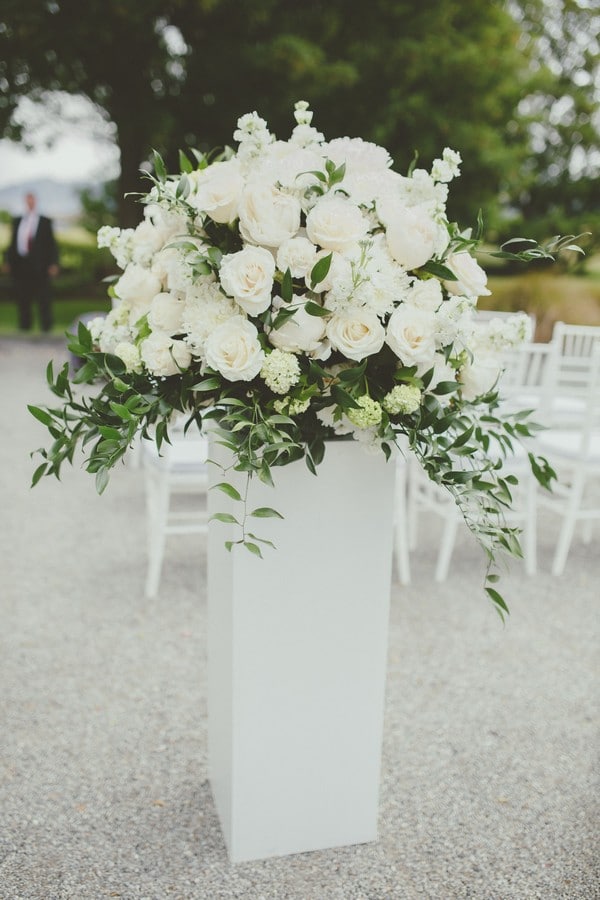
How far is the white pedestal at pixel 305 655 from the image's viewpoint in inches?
68.7

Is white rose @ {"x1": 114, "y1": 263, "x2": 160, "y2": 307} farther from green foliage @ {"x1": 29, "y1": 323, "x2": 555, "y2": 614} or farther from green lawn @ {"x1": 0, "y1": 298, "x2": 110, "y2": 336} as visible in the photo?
green lawn @ {"x1": 0, "y1": 298, "x2": 110, "y2": 336}

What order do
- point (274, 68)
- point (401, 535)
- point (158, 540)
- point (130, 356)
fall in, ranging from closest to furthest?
point (130, 356) < point (158, 540) < point (401, 535) < point (274, 68)

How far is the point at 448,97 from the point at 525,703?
10947 millimetres

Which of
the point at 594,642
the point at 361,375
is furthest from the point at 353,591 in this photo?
the point at 594,642

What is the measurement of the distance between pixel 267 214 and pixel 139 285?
1.28 feet

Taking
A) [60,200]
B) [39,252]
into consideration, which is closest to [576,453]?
[39,252]

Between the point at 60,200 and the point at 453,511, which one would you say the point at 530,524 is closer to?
the point at 453,511

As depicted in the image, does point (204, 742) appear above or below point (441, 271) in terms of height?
below

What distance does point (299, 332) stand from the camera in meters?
1.52

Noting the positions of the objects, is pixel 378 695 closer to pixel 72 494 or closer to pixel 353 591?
pixel 353 591

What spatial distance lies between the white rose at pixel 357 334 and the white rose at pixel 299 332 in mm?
30

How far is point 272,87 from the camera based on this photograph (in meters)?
10.8

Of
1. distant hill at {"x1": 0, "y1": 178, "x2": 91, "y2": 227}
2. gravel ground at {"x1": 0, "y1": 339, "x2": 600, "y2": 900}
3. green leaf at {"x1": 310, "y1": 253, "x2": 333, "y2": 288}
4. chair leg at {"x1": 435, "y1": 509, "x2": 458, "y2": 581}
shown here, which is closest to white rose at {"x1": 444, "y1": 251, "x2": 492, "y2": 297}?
green leaf at {"x1": 310, "y1": 253, "x2": 333, "y2": 288}

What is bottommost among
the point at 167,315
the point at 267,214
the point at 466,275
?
the point at 167,315
